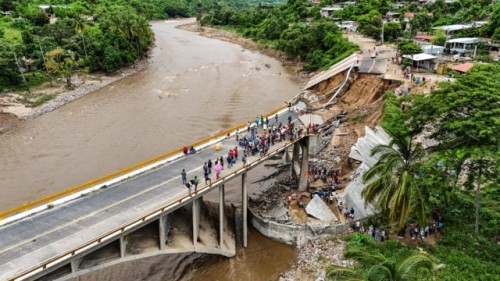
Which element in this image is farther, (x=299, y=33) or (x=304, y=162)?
(x=299, y=33)

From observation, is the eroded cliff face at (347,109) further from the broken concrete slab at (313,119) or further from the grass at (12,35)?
the grass at (12,35)

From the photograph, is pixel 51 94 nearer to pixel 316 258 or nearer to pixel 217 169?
pixel 217 169

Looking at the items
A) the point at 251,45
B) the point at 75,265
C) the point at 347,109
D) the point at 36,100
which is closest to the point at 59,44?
the point at 36,100

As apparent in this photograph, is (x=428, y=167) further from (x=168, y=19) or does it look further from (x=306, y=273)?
(x=168, y=19)

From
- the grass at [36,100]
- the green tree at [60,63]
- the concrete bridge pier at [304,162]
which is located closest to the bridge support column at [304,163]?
the concrete bridge pier at [304,162]

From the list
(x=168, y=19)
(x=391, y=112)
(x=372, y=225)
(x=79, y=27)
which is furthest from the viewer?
(x=168, y=19)

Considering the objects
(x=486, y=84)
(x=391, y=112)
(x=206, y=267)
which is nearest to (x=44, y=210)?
(x=206, y=267)
